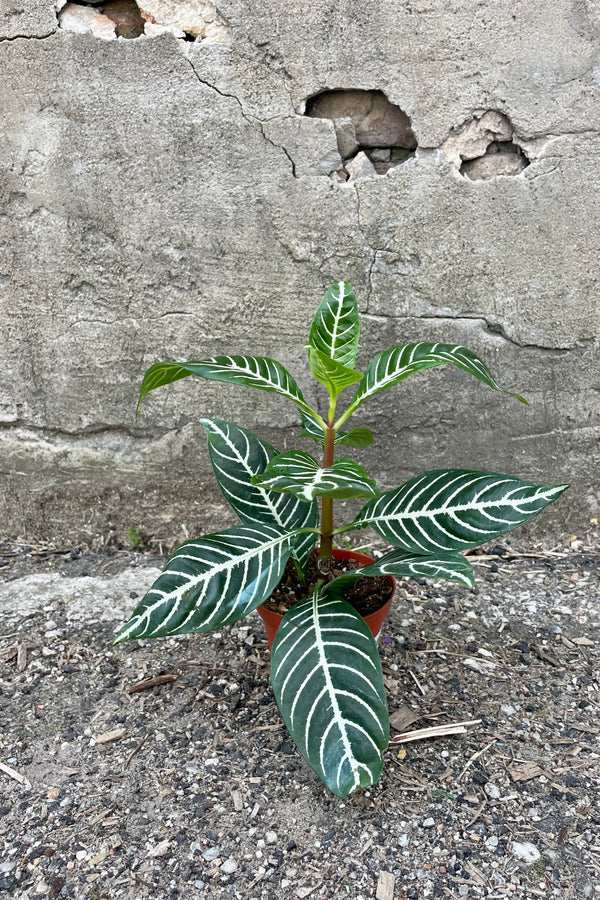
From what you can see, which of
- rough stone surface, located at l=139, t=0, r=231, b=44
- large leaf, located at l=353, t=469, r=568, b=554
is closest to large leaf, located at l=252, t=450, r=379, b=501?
large leaf, located at l=353, t=469, r=568, b=554

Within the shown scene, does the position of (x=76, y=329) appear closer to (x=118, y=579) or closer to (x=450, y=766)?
Result: (x=118, y=579)

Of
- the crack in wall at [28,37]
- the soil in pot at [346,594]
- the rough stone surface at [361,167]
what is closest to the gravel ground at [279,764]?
the soil in pot at [346,594]

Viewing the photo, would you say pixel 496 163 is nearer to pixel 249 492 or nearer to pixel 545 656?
pixel 249 492

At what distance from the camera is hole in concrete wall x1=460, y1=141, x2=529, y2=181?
169cm

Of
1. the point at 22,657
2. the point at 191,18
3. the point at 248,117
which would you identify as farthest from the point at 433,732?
the point at 191,18

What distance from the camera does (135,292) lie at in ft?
5.85

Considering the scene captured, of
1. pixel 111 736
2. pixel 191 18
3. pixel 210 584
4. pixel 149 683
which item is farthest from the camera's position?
pixel 191 18

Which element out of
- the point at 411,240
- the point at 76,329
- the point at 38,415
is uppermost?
the point at 411,240

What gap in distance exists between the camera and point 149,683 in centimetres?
151

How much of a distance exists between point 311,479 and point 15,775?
87 cm

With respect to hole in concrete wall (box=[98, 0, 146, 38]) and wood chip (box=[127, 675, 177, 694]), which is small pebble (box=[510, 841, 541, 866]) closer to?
wood chip (box=[127, 675, 177, 694])

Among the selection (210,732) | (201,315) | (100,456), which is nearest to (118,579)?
(100,456)

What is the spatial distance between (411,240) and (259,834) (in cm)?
138

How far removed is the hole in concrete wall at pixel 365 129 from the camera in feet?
5.43
